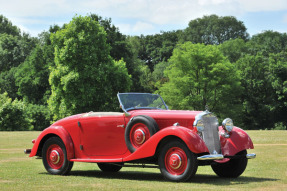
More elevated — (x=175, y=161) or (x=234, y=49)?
(x=234, y=49)

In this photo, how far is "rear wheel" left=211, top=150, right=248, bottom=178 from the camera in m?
11.3

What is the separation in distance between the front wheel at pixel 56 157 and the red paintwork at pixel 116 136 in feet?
0.55

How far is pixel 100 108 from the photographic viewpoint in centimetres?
4953

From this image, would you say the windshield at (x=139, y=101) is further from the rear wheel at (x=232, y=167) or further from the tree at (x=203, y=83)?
the tree at (x=203, y=83)

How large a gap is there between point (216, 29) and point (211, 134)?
297 feet

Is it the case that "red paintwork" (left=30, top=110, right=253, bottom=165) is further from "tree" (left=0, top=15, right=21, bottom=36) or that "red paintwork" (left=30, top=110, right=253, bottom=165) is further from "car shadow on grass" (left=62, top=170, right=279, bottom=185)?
"tree" (left=0, top=15, right=21, bottom=36)

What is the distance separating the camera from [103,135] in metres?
11.6

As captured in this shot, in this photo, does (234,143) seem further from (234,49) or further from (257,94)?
(234,49)

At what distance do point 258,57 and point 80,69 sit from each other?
1290 inches

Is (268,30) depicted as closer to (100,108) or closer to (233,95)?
(233,95)

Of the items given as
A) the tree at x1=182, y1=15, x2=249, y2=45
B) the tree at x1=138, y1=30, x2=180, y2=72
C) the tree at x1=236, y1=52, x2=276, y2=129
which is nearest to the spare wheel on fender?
the tree at x1=236, y1=52, x2=276, y2=129

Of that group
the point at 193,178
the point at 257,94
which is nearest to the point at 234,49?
the point at 257,94

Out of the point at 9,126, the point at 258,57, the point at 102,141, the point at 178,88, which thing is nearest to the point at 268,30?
the point at 258,57

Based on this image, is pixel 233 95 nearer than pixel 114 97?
No
